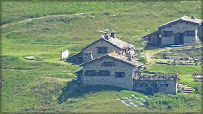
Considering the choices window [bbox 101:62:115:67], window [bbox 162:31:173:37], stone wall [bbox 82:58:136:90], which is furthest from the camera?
window [bbox 162:31:173:37]

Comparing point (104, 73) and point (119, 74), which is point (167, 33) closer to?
point (119, 74)

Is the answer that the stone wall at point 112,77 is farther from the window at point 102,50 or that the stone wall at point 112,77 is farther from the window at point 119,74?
the window at point 102,50

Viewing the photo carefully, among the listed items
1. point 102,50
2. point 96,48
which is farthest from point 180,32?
point 96,48

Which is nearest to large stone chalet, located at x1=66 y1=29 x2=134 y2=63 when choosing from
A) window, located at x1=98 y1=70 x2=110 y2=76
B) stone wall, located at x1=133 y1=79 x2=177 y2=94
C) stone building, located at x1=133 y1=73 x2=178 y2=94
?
window, located at x1=98 y1=70 x2=110 y2=76

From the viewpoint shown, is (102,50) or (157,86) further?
(102,50)

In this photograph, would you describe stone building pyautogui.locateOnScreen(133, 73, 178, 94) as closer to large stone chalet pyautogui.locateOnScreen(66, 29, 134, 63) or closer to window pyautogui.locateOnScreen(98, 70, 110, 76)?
window pyautogui.locateOnScreen(98, 70, 110, 76)
